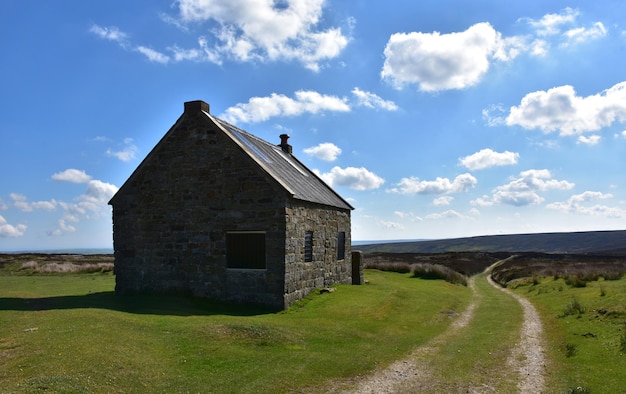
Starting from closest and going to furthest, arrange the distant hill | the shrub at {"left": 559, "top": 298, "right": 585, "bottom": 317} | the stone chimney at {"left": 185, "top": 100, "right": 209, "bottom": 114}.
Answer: the shrub at {"left": 559, "top": 298, "right": 585, "bottom": 317} < the stone chimney at {"left": 185, "top": 100, "right": 209, "bottom": 114} < the distant hill

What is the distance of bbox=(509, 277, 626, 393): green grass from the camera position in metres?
10.3

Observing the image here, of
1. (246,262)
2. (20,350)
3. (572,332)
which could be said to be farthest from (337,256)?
(20,350)

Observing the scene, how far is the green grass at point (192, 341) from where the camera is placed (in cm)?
940

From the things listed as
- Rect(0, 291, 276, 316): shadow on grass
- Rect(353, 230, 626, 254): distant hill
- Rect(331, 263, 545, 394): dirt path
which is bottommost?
Rect(353, 230, 626, 254): distant hill

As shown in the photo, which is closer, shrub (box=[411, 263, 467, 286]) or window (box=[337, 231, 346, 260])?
window (box=[337, 231, 346, 260])

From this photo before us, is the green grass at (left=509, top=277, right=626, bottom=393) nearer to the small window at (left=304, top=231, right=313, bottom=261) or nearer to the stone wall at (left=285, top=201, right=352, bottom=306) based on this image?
the stone wall at (left=285, top=201, right=352, bottom=306)

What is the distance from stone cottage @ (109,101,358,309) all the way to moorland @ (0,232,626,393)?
111 cm

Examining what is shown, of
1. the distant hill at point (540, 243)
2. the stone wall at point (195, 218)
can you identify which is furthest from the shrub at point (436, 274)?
the distant hill at point (540, 243)

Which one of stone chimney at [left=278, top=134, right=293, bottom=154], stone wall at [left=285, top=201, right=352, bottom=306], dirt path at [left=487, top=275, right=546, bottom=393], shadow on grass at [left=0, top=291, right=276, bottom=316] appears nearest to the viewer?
dirt path at [left=487, top=275, right=546, bottom=393]

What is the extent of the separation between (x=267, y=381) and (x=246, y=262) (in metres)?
9.73

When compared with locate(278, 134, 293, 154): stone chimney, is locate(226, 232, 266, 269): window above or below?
below

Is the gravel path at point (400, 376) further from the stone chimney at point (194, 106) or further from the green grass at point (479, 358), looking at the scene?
the stone chimney at point (194, 106)

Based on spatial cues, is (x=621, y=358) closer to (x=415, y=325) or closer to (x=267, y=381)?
(x=415, y=325)

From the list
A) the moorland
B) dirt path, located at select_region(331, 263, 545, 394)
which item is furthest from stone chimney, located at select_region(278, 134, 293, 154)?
dirt path, located at select_region(331, 263, 545, 394)
